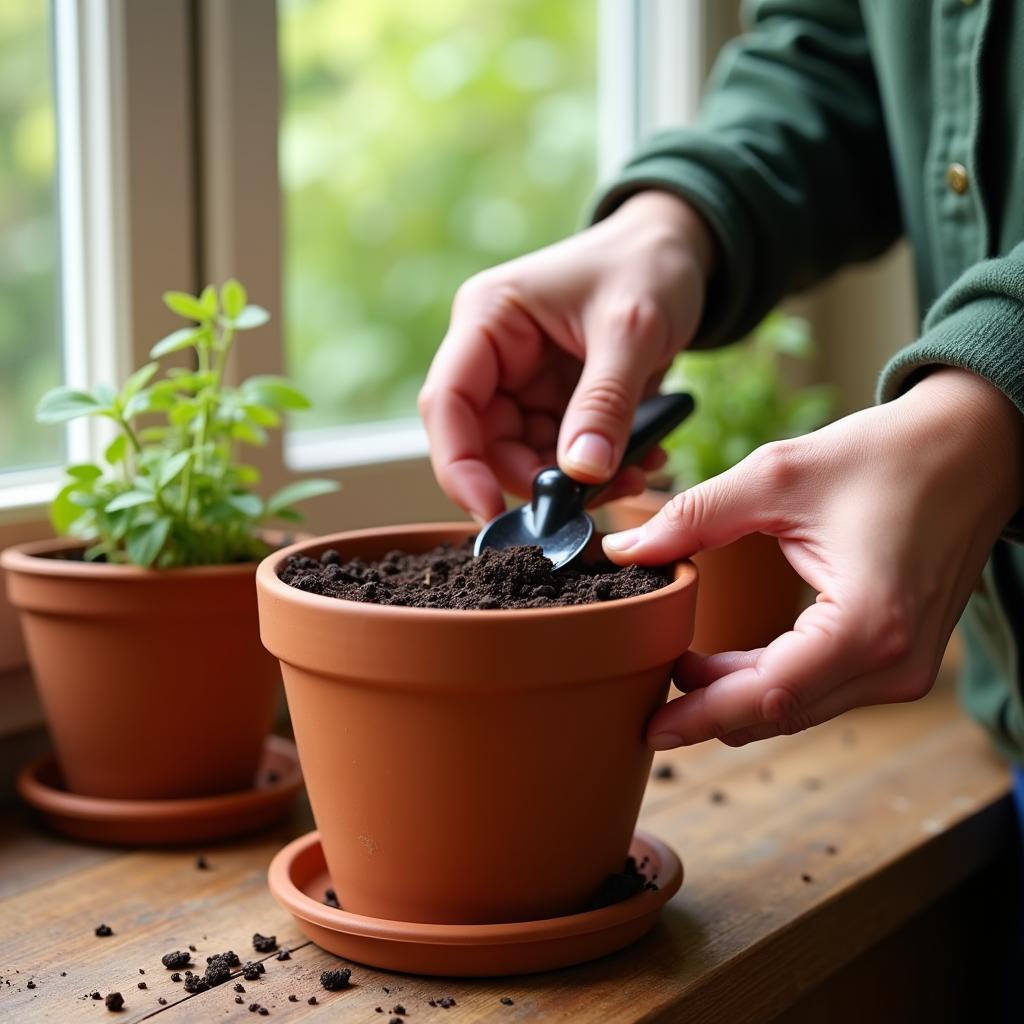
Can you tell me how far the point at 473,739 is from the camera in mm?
590

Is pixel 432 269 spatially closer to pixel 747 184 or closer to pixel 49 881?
pixel 747 184

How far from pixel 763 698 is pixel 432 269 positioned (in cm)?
194

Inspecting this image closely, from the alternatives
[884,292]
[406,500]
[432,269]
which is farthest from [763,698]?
[432,269]

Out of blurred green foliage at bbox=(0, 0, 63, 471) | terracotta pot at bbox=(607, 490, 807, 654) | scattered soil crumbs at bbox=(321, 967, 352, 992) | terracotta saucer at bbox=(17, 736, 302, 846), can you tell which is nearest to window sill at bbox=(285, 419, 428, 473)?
blurred green foliage at bbox=(0, 0, 63, 471)

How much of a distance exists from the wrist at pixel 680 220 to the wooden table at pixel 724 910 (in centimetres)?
43

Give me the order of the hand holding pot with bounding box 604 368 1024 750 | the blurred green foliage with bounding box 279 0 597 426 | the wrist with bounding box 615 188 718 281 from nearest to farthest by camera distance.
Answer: the hand holding pot with bounding box 604 368 1024 750 < the wrist with bounding box 615 188 718 281 < the blurred green foliage with bounding box 279 0 597 426

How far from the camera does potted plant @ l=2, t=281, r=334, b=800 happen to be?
2.61 ft

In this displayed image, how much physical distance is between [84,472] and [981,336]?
22.6 inches

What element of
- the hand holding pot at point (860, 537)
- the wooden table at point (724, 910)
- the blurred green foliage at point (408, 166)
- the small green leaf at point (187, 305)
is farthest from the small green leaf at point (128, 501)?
the blurred green foliage at point (408, 166)

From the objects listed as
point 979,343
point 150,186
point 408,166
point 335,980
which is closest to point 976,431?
point 979,343

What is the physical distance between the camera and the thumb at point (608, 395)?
73 cm

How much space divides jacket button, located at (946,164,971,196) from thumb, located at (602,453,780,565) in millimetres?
380

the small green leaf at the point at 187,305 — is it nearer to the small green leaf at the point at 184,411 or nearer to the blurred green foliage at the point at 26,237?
the small green leaf at the point at 184,411

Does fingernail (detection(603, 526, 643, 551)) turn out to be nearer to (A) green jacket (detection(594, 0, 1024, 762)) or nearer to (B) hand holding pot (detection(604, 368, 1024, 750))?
(B) hand holding pot (detection(604, 368, 1024, 750))
